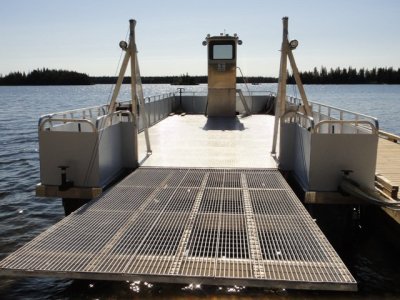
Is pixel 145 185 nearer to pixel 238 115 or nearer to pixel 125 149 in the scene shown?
pixel 125 149

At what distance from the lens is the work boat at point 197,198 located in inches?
189

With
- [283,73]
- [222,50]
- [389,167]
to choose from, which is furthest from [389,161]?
[222,50]

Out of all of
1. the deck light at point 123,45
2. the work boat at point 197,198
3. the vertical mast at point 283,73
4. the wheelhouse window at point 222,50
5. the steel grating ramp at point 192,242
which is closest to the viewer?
the steel grating ramp at point 192,242

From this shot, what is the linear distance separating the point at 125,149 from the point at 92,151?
5.63 ft

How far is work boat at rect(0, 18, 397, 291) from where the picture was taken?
4793mm

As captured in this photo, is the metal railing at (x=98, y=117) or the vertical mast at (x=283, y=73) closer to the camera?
the metal railing at (x=98, y=117)

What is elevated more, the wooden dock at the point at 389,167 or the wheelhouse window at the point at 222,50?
the wheelhouse window at the point at 222,50

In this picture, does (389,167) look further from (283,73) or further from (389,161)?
(283,73)

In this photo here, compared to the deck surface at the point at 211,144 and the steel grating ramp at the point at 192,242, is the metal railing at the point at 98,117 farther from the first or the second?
the steel grating ramp at the point at 192,242

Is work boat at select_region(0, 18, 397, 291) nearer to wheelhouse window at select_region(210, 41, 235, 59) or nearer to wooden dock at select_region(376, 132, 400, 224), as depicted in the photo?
wooden dock at select_region(376, 132, 400, 224)

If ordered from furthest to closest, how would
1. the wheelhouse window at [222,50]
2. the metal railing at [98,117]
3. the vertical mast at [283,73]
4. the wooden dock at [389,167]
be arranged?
the wheelhouse window at [222,50] → the vertical mast at [283,73] → the metal railing at [98,117] → the wooden dock at [389,167]

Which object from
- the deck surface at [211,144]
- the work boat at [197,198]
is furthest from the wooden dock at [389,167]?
the deck surface at [211,144]

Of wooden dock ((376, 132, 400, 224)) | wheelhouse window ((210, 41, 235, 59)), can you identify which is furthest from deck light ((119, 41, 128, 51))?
wheelhouse window ((210, 41, 235, 59))

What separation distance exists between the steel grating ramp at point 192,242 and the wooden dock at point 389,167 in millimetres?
1840
